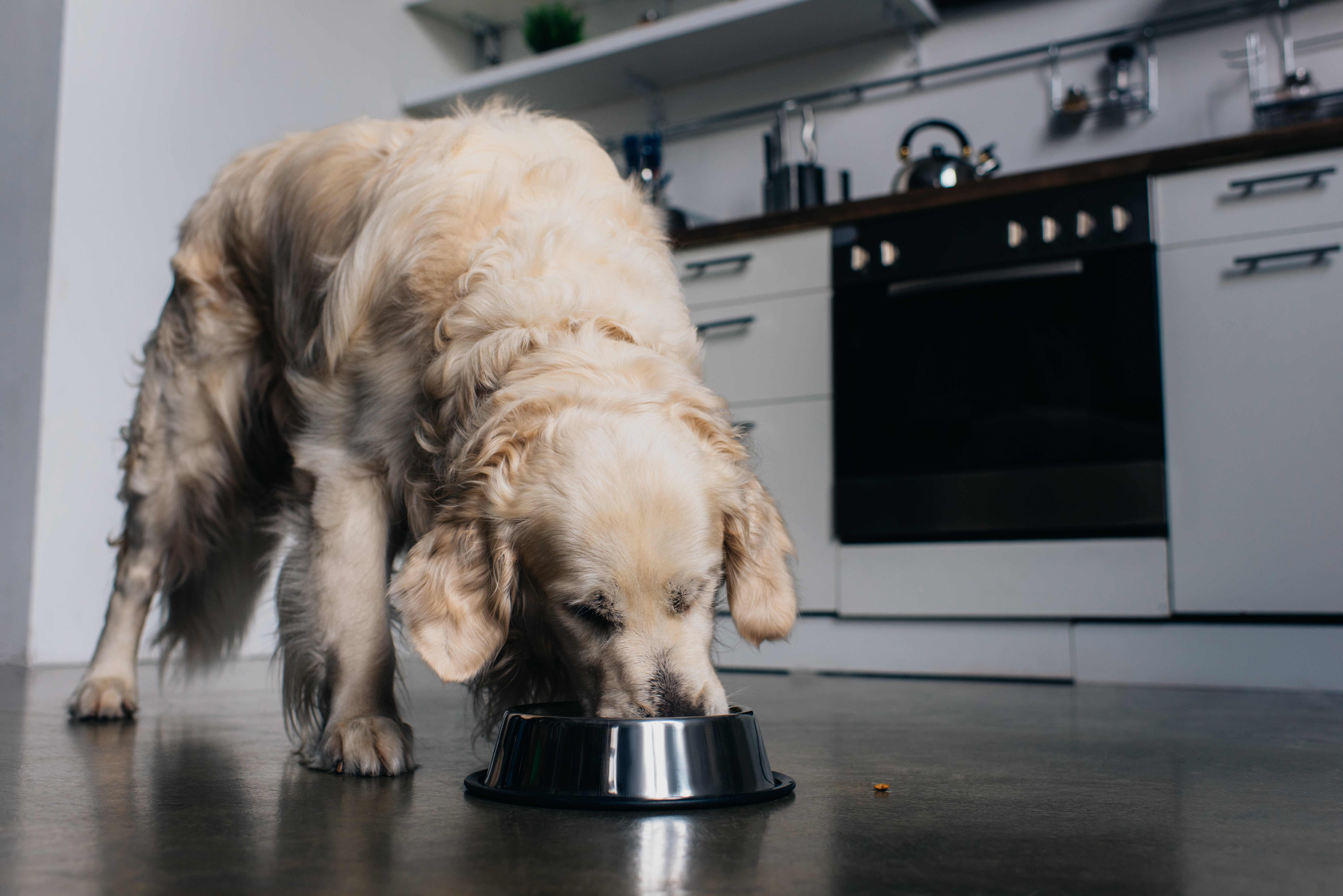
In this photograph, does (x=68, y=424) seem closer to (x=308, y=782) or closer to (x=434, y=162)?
(x=434, y=162)

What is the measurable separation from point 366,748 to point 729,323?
2437 mm

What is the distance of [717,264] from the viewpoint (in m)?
3.81

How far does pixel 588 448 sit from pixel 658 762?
0.39m

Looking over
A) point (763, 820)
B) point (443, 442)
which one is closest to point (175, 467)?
point (443, 442)

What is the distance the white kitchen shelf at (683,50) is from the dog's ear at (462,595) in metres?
3.20

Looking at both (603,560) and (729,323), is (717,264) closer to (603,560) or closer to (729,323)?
(729,323)

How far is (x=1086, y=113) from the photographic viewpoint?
3.98m

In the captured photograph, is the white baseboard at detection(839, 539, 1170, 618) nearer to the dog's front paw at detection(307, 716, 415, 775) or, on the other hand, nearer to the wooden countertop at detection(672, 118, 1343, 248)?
the wooden countertop at detection(672, 118, 1343, 248)

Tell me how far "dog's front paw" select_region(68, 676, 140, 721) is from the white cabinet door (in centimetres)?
250

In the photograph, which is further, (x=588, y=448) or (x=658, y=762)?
(x=588, y=448)

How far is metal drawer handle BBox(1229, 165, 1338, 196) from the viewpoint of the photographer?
115 inches

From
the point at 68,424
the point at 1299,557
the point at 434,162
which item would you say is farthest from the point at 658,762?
the point at 68,424

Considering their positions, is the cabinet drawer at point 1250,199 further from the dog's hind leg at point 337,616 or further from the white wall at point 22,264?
the white wall at point 22,264

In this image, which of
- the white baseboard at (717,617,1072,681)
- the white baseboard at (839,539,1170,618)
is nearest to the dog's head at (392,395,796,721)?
the white baseboard at (717,617,1072,681)
